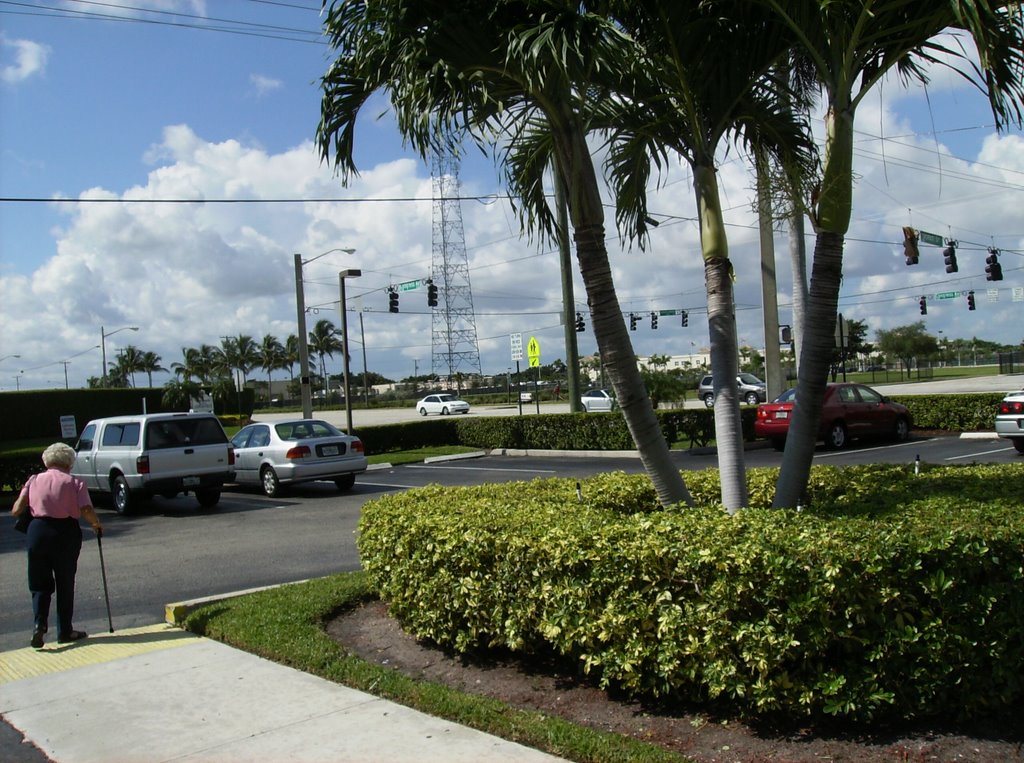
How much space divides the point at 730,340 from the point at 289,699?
384cm

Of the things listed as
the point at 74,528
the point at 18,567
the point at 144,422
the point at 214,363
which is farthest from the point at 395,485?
the point at 214,363

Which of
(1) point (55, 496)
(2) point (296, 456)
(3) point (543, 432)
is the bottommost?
(3) point (543, 432)

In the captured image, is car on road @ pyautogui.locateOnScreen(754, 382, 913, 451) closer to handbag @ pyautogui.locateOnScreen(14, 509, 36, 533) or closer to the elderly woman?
the elderly woman

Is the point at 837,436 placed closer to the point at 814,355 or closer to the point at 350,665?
the point at 814,355

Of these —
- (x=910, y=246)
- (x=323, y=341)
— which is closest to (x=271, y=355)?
(x=323, y=341)

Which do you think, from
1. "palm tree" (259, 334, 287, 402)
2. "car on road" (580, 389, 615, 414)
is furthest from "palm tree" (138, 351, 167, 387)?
"car on road" (580, 389, 615, 414)

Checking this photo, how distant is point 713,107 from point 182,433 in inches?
485

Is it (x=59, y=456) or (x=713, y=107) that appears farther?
(x=59, y=456)

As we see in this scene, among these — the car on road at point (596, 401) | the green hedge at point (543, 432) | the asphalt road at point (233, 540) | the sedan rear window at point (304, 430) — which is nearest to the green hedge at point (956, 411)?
the asphalt road at point (233, 540)

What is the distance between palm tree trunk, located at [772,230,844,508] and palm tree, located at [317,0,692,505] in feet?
2.64

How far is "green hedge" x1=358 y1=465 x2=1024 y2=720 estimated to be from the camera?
4.22 metres

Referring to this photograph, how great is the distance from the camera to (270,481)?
1769cm

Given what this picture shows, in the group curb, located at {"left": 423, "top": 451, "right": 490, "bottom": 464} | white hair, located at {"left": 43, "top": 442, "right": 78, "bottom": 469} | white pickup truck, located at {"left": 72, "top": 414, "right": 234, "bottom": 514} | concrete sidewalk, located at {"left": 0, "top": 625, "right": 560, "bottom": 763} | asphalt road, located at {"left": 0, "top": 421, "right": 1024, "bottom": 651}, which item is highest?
white hair, located at {"left": 43, "top": 442, "right": 78, "bottom": 469}

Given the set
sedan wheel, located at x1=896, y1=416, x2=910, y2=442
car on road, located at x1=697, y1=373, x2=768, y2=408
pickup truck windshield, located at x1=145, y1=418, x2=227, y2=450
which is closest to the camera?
pickup truck windshield, located at x1=145, y1=418, x2=227, y2=450
